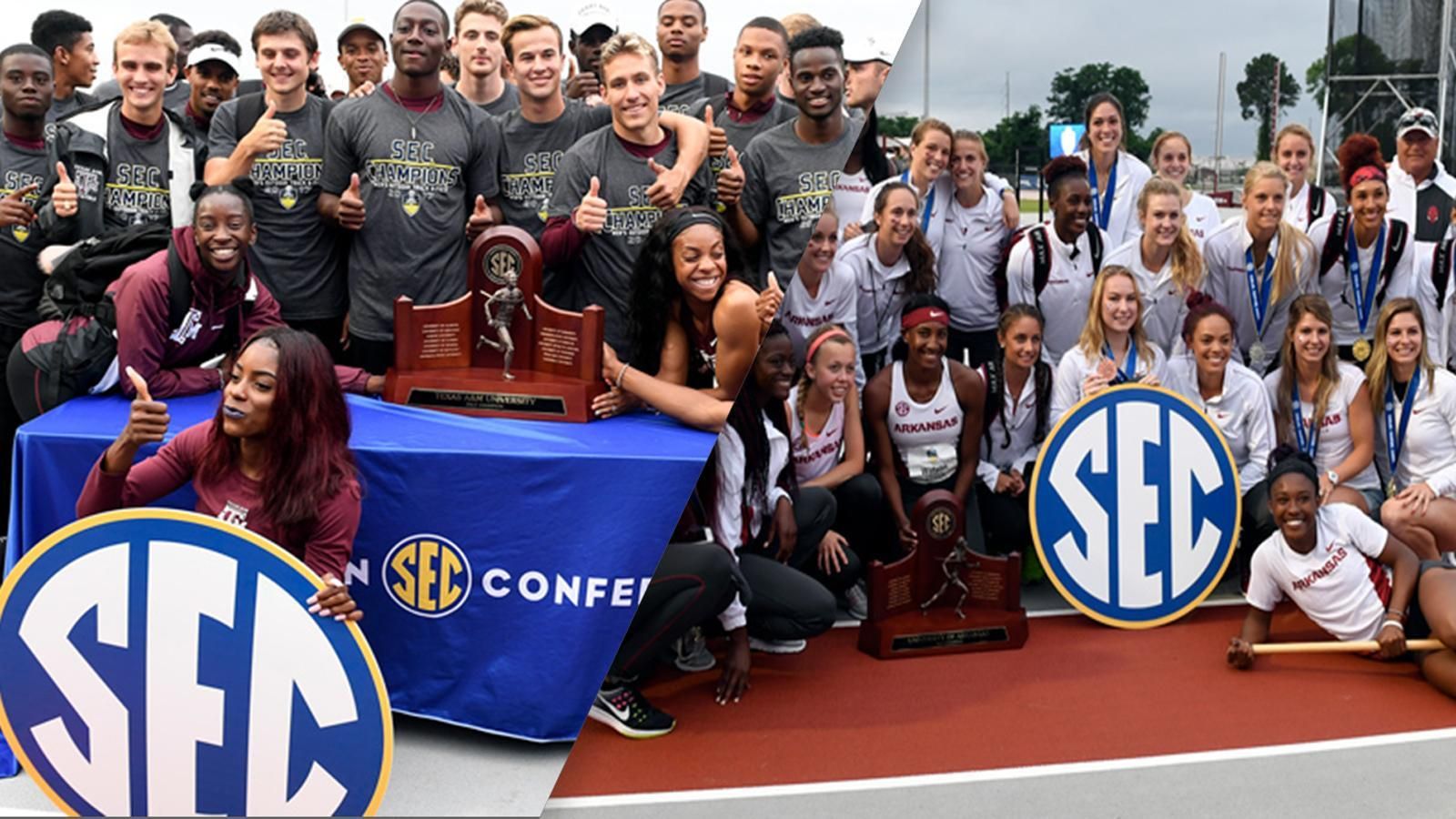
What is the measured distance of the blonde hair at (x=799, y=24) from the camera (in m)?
A: 1.47

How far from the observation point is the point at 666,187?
156cm

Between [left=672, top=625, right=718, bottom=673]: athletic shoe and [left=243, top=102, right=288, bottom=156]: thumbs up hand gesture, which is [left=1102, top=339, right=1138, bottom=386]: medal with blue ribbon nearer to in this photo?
[left=672, top=625, right=718, bottom=673]: athletic shoe

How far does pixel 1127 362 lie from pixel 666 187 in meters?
0.61

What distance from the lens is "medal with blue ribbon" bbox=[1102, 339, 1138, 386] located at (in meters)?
1.43

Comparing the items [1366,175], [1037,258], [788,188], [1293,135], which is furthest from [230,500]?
[1366,175]

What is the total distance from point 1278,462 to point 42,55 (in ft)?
5.97

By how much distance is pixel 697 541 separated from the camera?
4.57 feet

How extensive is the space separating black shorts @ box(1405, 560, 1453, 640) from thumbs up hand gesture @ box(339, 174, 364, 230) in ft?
4.75

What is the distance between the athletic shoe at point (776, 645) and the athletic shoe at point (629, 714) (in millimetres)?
128

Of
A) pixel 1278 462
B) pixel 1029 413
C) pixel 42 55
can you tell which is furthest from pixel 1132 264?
pixel 42 55

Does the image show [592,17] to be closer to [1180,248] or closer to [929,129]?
[929,129]

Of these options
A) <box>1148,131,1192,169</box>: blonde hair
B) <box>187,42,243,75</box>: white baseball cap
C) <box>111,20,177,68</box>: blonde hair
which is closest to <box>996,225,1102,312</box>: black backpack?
<box>1148,131,1192,169</box>: blonde hair

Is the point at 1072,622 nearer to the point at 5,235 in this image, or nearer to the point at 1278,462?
the point at 1278,462

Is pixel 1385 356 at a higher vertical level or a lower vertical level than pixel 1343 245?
lower
